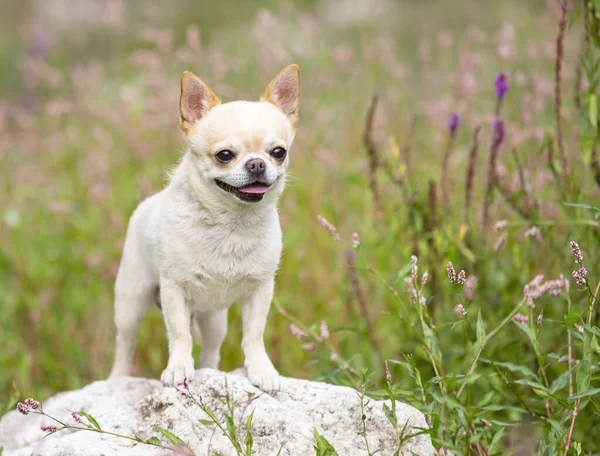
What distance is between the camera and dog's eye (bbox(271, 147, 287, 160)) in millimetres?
2769

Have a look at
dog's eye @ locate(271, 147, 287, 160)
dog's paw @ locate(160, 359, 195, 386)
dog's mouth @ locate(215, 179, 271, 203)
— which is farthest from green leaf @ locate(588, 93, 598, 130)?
dog's paw @ locate(160, 359, 195, 386)

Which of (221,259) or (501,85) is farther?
(501,85)

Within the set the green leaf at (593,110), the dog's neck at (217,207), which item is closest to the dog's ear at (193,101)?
the dog's neck at (217,207)

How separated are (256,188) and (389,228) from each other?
1450 millimetres

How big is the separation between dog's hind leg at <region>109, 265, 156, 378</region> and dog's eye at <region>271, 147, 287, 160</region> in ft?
2.81

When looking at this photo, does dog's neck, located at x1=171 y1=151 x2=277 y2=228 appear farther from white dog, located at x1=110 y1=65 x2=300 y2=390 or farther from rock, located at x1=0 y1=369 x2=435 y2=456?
rock, located at x1=0 y1=369 x2=435 y2=456

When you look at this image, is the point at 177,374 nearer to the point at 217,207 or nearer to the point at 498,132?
the point at 217,207

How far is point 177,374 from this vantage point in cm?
270

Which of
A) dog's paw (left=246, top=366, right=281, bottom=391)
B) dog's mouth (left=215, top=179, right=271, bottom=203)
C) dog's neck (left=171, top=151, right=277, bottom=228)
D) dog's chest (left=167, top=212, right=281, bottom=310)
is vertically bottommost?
dog's paw (left=246, top=366, right=281, bottom=391)

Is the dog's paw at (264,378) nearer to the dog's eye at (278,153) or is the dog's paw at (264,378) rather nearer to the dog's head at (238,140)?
the dog's head at (238,140)

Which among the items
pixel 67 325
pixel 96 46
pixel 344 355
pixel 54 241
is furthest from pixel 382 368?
pixel 96 46

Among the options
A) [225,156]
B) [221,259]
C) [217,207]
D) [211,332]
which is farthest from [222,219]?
[211,332]

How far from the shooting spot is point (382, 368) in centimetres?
393

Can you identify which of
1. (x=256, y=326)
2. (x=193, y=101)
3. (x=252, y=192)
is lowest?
(x=256, y=326)
